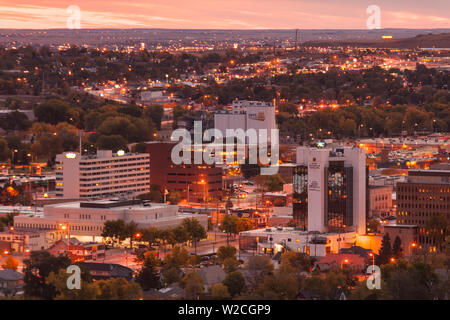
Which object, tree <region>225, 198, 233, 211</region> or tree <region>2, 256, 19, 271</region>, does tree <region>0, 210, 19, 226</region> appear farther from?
tree <region>225, 198, 233, 211</region>

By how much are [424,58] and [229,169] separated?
3889 inches

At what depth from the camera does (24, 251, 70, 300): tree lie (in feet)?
118

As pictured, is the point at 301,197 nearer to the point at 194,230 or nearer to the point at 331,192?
the point at 331,192

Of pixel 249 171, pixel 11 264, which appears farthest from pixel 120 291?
pixel 249 171

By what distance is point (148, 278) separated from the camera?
3800 cm

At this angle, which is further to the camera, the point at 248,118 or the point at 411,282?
the point at 248,118

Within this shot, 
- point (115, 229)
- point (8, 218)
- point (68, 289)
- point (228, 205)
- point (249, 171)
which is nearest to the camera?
point (68, 289)

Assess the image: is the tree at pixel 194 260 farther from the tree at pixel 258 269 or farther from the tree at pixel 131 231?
the tree at pixel 131 231

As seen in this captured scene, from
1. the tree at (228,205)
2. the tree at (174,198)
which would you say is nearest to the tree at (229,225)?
the tree at (228,205)

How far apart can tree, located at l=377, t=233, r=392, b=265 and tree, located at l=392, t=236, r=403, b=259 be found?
231 millimetres

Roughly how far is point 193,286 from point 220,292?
1.04m

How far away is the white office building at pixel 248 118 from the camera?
8950cm

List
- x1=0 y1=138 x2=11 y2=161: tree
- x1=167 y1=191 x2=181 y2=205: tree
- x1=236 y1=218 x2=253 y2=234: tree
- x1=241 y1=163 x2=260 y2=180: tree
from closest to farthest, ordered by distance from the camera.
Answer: x1=236 y1=218 x2=253 y2=234: tree → x1=167 y1=191 x2=181 y2=205: tree → x1=241 y1=163 x2=260 y2=180: tree → x1=0 y1=138 x2=11 y2=161: tree

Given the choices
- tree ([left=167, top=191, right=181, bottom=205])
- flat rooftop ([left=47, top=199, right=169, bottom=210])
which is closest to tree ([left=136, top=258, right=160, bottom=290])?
flat rooftop ([left=47, top=199, right=169, bottom=210])
